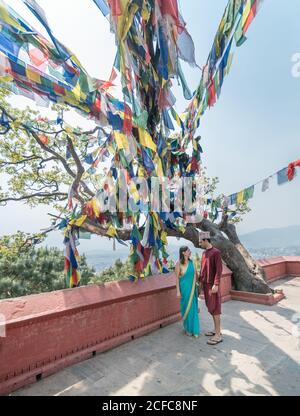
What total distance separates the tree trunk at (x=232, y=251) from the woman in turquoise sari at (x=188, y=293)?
2.89 metres

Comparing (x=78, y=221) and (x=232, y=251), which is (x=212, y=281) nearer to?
(x=78, y=221)

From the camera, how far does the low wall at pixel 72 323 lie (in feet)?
9.55

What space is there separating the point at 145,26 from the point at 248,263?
7302 millimetres

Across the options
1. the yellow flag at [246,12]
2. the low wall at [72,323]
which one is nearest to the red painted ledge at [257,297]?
the low wall at [72,323]

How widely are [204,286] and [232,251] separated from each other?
4.02m

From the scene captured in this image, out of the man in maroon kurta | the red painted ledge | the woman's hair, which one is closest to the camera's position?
the man in maroon kurta

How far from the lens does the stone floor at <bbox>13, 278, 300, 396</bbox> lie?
285 cm

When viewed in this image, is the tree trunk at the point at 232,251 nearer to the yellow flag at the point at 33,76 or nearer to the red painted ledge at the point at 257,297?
the red painted ledge at the point at 257,297

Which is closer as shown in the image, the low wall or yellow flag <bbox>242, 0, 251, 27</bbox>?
the low wall

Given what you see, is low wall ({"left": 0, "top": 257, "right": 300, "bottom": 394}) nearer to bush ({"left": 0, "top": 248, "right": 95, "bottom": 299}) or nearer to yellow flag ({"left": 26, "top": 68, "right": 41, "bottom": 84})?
yellow flag ({"left": 26, "top": 68, "right": 41, "bottom": 84})

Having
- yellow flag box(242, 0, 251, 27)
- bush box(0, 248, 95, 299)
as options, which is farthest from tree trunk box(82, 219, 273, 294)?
bush box(0, 248, 95, 299)

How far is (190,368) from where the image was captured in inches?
131

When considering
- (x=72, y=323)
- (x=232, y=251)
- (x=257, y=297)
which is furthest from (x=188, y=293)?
(x=232, y=251)
